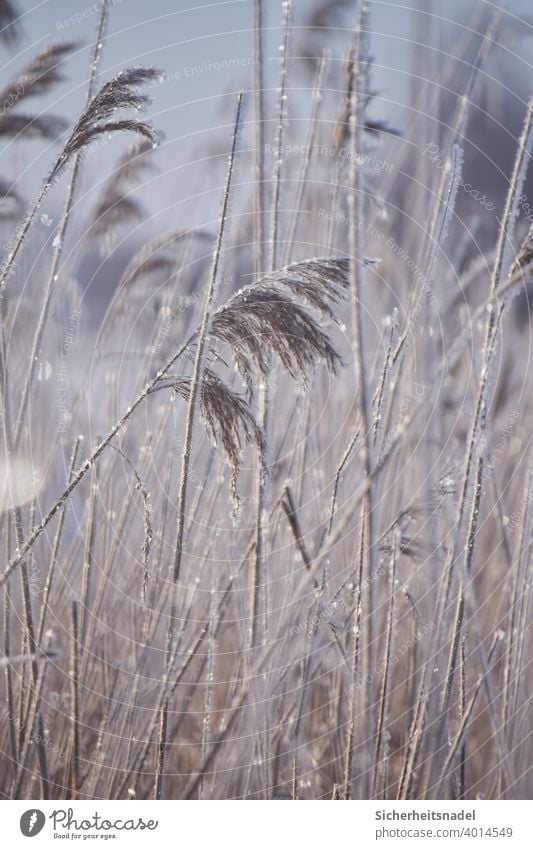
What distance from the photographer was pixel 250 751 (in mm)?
1102

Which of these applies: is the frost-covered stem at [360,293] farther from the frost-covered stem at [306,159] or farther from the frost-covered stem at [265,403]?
the frost-covered stem at [306,159]

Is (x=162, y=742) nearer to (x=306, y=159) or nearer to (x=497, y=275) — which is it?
(x=497, y=275)

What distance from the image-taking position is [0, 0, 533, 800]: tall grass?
98 centimetres

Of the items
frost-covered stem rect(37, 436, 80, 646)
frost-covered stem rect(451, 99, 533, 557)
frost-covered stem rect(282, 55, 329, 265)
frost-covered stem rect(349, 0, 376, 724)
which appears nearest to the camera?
frost-covered stem rect(349, 0, 376, 724)

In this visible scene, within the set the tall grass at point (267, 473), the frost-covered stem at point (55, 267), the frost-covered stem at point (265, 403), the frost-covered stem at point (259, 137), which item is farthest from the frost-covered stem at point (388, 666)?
the frost-covered stem at point (55, 267)

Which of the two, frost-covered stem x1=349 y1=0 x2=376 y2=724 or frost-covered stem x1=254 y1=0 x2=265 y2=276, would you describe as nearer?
frost-covered stem x1=349 y1=0 x2=376 y2=724
